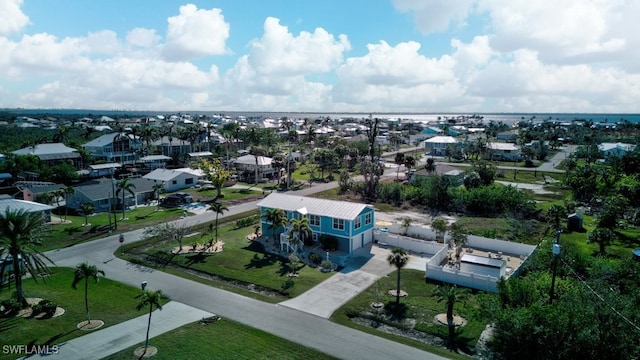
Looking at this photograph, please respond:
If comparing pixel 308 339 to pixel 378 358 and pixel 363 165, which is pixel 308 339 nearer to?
pixel 378 358

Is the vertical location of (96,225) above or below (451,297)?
below

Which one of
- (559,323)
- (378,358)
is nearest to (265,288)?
(378,358)

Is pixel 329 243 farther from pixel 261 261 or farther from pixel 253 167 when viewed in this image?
pixel 253 167

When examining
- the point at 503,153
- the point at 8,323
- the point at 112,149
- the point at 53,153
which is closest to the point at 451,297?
the point at 8,323

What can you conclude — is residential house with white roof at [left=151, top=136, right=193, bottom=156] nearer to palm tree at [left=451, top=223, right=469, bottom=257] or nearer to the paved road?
the paved road

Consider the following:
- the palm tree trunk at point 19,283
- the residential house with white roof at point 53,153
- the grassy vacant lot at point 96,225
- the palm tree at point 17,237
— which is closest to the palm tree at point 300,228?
the palm tree at point 17,237

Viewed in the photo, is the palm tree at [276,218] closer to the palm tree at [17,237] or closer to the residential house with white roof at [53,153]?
the palm tree at [17,237]
